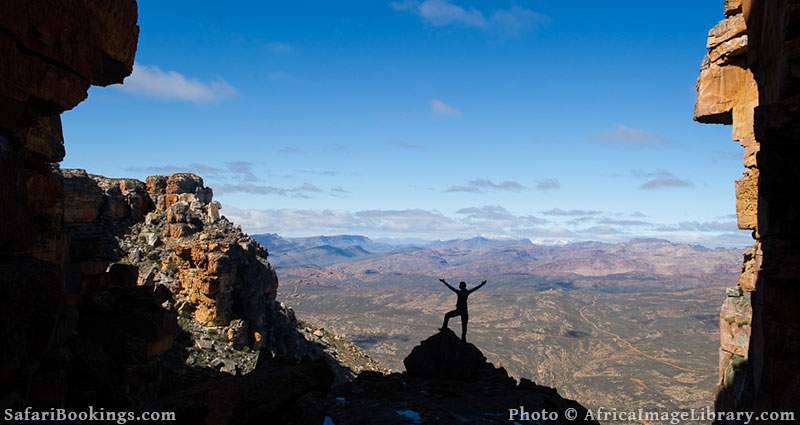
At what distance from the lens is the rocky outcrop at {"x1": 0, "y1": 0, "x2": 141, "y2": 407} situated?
7009mm

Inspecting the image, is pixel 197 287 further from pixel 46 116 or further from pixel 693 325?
pixel 693 325

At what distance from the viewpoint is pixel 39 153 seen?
8.76 m

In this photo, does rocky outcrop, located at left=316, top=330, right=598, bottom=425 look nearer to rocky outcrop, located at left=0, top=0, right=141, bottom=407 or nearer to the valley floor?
rocky outcrop, located at left=0, top=0, right=141, bottom=407

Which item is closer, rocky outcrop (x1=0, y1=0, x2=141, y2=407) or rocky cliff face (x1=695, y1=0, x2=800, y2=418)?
rocky outcrop (x1=0, y1=0, x2=141, y2=407)

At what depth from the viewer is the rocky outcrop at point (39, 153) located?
23.0 ft

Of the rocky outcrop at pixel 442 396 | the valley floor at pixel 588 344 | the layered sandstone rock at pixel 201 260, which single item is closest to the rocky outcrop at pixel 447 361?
the rocky outcrop at pixel 442 396

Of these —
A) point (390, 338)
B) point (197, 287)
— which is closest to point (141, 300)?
point (197, 287)

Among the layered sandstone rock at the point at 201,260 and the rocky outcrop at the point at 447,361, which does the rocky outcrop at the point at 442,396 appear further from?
the layered sandstone rock at the point at 201,260

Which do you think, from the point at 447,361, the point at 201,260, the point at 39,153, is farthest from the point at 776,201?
the point at 201,260

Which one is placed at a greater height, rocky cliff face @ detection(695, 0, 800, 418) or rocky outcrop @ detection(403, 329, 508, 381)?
rocky cliff face @ detection(695, 0, 800, 418)

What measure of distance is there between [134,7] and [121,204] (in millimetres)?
36144

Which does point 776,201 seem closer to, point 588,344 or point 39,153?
point 39,153

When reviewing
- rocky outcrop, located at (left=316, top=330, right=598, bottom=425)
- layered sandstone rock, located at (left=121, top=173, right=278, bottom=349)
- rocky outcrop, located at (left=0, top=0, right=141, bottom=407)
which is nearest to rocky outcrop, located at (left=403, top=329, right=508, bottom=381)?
rocky outcrop, located at (left=316, top=330, right=598, bottom=425)

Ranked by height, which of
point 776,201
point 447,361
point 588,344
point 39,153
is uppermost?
point 39,153
